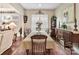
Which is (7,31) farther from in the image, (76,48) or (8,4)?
(76,48)

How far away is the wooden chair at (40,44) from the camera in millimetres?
2479

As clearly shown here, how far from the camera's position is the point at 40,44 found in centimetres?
251

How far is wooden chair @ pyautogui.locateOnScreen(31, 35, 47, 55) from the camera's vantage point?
2.48 metres

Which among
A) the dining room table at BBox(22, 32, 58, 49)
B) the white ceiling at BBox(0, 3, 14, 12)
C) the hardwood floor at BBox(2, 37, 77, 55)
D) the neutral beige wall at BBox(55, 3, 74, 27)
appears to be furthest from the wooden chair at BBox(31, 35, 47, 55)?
the white ceiling at BBox(0, 3, 14, 12)

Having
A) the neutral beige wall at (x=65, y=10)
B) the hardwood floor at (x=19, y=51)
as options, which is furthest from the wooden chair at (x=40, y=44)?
the neutral beige wall at (x=65, y=10)

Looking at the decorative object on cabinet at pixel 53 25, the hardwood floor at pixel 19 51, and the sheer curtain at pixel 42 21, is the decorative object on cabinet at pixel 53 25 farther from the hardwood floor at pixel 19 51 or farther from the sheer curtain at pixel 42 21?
the hardwood floor at pixel 19 51

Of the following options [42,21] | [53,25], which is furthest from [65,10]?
[42,21]

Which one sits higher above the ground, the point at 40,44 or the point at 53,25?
the point at 53,25

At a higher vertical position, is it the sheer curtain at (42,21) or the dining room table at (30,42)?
the sheer curtain at (42,21)

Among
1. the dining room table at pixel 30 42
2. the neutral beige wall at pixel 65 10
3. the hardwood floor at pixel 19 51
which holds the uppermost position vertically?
the neutral beige wall at pixel 65 10

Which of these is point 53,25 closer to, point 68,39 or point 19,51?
point 68,39

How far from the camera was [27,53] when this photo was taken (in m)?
2.46

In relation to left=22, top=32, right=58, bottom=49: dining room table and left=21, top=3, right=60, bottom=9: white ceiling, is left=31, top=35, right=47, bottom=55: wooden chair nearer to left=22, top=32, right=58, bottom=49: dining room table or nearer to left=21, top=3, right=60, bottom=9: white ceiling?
left=22, top=32, right=58, bottom=49: dining room table
